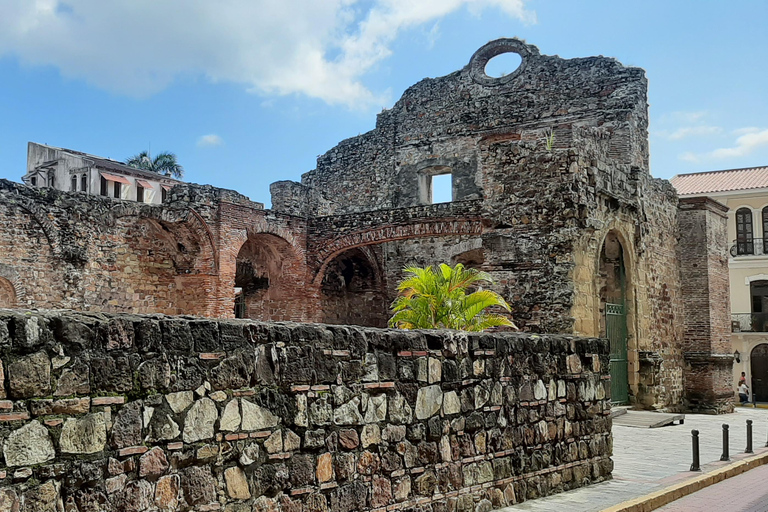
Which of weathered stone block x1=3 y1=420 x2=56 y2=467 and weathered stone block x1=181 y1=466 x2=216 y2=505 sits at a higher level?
weathered stone block x1=3 y1=420 x2=56 y2=467

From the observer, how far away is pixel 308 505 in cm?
Result: 473

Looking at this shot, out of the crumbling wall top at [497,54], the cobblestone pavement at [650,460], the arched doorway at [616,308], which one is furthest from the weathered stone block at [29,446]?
the crumbling wall top at [497,54]

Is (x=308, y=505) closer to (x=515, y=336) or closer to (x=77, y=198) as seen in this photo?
(x=515, y=336)

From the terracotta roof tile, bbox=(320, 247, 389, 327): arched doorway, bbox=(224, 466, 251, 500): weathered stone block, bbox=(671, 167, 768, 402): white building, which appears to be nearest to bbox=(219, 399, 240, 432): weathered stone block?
bbox=(224, 466, 251, 500): weathered stone block

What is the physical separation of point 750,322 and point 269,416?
97.1 ft

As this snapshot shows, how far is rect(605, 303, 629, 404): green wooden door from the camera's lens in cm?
1652

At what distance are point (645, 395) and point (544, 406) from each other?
10686 mm

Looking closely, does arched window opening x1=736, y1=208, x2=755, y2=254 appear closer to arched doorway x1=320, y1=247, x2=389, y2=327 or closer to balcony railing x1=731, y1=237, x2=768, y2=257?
balcony railing x1=731, y1=237, x2=768, y2=257

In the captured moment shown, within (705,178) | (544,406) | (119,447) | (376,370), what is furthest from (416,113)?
(119,447)

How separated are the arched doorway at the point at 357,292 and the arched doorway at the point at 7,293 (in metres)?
8.54

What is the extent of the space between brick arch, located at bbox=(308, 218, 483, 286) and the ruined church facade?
39 millimetres

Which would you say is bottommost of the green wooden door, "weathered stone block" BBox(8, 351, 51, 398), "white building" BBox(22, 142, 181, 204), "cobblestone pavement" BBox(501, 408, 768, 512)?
"cobblestone pavement" BBox(501, 408, 768, 512)

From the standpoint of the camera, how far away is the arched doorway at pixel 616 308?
16.5 metres

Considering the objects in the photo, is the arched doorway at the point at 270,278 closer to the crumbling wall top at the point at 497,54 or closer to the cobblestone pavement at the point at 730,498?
the crumbling wall top at the point at 497,54
